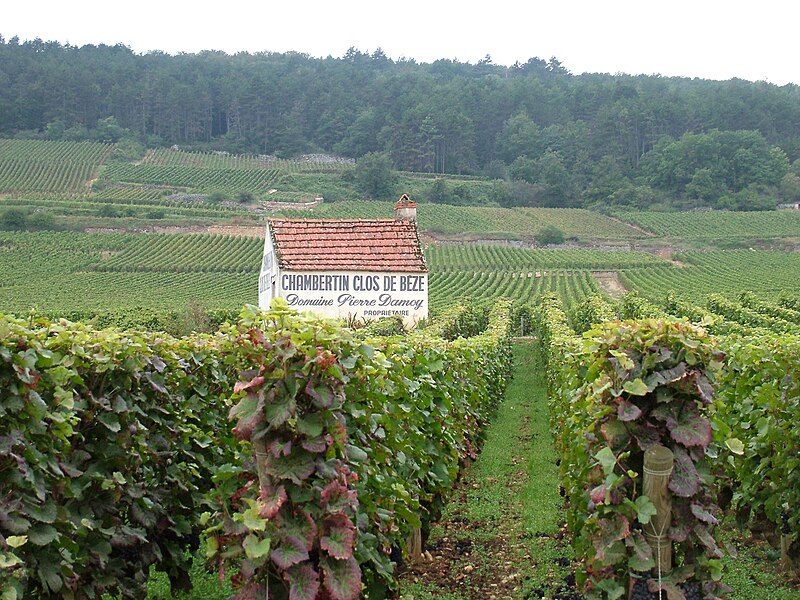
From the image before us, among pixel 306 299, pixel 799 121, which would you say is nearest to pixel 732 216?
pixel 799 121

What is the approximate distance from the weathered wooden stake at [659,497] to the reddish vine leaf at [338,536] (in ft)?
5.55

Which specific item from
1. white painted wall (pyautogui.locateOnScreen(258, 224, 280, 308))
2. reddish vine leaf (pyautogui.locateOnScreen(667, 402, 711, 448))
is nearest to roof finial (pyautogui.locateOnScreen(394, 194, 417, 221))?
white painted wall (pyautogui.locateOnScreen(258, 224, 280, 308))

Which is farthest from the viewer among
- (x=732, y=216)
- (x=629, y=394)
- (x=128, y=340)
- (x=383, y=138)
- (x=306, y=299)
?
(x=383, y=138)

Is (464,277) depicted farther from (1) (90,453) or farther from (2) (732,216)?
(1) (90,453)

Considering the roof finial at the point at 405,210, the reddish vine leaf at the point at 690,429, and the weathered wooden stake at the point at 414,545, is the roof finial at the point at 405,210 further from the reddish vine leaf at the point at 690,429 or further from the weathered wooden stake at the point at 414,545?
the reddish vine leaf at the point at 690,429

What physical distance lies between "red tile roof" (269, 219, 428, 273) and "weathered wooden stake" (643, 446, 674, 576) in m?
21.5

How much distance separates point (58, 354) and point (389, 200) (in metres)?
108

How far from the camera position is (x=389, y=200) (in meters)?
113

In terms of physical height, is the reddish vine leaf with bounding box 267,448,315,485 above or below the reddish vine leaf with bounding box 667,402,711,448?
below

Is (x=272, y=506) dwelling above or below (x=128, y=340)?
below

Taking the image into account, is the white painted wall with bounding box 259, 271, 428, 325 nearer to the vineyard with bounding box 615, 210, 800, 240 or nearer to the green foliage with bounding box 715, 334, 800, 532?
the green foliage with bounding box 715, 334, 800, 532

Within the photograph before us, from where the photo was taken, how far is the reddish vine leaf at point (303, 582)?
4.69 meters

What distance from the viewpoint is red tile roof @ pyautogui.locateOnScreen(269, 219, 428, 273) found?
86.8 feet

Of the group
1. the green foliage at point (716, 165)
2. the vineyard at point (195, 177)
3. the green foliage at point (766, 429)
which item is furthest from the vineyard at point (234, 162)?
the green foliage at point (766, 429)
